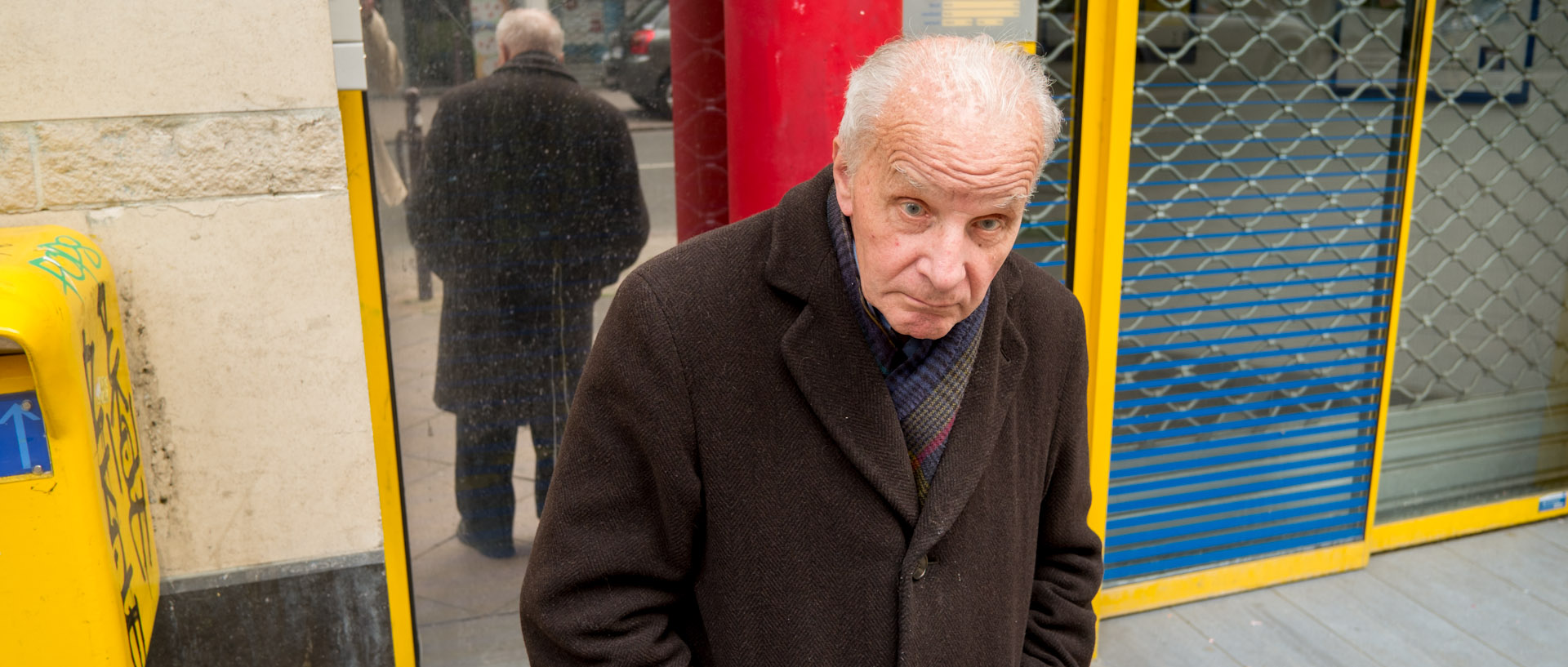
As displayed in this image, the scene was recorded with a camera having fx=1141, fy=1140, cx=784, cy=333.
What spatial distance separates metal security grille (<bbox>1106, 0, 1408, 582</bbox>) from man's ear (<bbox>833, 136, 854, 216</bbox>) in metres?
2.15

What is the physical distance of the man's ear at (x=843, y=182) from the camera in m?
1.38

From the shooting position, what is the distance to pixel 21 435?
162cm

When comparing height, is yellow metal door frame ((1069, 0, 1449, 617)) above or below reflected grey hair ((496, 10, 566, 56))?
below

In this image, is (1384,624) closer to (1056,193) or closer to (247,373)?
(1056,193)

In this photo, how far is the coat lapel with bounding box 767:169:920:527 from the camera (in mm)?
1398

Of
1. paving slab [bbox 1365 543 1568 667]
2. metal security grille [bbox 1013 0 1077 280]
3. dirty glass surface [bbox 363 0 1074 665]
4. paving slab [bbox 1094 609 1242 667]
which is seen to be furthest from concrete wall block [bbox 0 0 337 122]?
paving slab [bbox 1365 543 1568 667]

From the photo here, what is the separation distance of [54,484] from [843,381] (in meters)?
1.18

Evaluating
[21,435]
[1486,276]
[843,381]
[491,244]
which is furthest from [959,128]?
[1486,276]

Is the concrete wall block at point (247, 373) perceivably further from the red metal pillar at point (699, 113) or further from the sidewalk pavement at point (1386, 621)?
the sidewalk pavement at point (1386, 621)

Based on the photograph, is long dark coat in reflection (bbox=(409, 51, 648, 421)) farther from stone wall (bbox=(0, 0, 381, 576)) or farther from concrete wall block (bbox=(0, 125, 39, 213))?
concrete wall block (bbox=(0, 125, 39, 213))

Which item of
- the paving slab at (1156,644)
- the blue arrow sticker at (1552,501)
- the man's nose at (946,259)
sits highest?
the man's nose at (946,259)

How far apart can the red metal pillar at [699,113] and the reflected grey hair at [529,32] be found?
276 mm

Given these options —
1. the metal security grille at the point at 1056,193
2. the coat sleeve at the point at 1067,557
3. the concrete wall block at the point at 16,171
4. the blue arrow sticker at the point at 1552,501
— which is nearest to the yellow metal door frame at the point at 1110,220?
the metal security grille at the point at 1056,193

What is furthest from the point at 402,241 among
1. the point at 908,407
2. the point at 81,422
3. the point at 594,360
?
the point at 908,407
